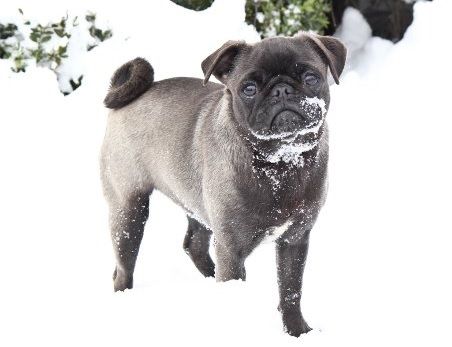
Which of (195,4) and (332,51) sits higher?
(332,51)

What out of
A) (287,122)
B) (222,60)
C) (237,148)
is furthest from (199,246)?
(287,122)

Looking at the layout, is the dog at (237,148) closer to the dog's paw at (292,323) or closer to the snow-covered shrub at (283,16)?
the dog's paw at (292,323)

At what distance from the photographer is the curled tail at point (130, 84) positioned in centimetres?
459

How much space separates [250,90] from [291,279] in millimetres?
1030

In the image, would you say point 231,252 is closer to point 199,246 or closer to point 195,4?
point 199,246

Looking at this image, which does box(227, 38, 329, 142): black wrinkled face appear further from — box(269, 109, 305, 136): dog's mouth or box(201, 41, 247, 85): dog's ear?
box(201, 41, 247, 85): dog's ear

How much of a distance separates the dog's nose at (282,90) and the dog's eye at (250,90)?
12 cm

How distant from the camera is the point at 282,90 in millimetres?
3523

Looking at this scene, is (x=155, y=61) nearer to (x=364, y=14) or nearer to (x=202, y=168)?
(x=364, y=14)

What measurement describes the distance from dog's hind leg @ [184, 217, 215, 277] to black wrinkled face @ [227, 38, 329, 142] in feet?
4.59

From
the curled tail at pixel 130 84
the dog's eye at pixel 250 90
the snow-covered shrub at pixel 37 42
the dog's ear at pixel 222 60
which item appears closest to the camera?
the dog's eye at pixel 250 90

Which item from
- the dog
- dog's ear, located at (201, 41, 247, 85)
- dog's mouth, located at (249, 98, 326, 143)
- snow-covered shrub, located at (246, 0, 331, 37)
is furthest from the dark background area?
dog's mouth, located at (249, 98, 326, 143)

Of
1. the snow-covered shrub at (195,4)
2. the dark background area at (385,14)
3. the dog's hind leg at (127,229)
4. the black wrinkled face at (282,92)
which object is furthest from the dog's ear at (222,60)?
the dark background area at (385,14)

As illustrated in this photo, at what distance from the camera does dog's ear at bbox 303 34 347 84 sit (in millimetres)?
3723
